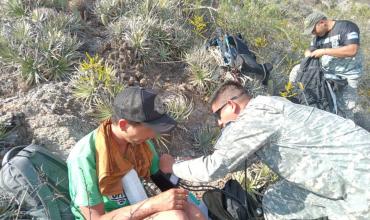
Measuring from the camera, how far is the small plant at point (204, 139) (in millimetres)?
4769

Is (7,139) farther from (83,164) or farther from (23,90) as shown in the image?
(83,164)

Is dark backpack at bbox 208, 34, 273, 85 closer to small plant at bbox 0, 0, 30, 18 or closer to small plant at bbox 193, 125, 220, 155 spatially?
small plant at bbox 193, 125, 220, 155

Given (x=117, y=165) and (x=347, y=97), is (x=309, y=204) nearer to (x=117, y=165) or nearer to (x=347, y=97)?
(x=117, y=165)

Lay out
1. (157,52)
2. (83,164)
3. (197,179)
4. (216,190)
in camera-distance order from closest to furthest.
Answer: (83,164), (197,179), (216,190), (157,52)

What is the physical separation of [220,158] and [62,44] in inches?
117

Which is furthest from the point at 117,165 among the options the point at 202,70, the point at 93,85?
the point at 202,70

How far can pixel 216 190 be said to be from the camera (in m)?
3.13

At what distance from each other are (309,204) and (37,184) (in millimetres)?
1826

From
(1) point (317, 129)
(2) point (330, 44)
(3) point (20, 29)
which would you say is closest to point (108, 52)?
(3) point (20, 29)

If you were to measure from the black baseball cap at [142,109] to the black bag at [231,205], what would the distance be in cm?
80

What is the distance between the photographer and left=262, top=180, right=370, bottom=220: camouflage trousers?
254 cm

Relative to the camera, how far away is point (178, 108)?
479cm

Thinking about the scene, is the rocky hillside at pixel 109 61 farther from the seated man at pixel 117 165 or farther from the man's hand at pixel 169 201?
the man's hand at pixel 169 201

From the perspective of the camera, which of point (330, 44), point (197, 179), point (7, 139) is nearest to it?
point (197, 179)
